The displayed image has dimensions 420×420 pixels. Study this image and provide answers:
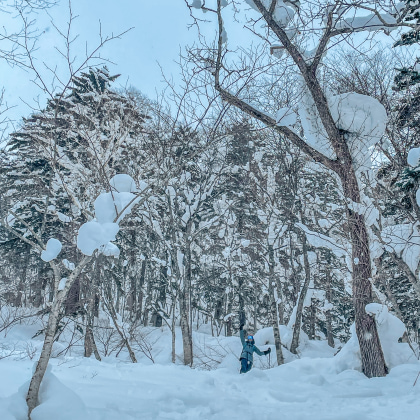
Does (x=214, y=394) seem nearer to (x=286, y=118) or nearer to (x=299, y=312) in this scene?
(x=286, y=118)

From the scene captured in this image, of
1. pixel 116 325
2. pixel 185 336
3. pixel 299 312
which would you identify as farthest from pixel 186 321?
pixel 299 312

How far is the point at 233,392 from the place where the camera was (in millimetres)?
4625

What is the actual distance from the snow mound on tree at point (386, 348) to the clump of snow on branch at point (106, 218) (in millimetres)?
4957

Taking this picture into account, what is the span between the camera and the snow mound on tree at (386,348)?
6219mm

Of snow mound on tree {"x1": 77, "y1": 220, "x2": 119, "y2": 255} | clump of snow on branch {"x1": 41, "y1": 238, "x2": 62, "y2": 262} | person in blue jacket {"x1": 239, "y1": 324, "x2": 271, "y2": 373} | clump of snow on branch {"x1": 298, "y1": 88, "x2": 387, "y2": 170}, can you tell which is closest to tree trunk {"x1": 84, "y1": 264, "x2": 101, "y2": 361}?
person in blue jacket {"x1": 239, "y1": 324, "x2": 271, "y2": 373}

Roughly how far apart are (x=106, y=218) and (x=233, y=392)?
10.3 ft

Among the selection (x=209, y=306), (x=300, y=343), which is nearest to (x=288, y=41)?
(x=300, y=343)

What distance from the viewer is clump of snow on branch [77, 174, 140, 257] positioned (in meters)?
3.22

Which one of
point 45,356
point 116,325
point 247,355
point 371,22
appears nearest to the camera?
point 45,356

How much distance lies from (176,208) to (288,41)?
6725mm

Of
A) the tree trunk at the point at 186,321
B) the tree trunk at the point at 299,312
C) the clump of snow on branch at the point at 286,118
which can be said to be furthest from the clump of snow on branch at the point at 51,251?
the tree trunk at the point at 299,312

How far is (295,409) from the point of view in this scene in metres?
3.94

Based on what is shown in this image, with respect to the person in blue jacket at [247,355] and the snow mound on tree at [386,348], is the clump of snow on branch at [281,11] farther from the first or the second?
the person in blue jacket at [247,355]

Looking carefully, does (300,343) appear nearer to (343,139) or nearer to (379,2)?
(343,139)
